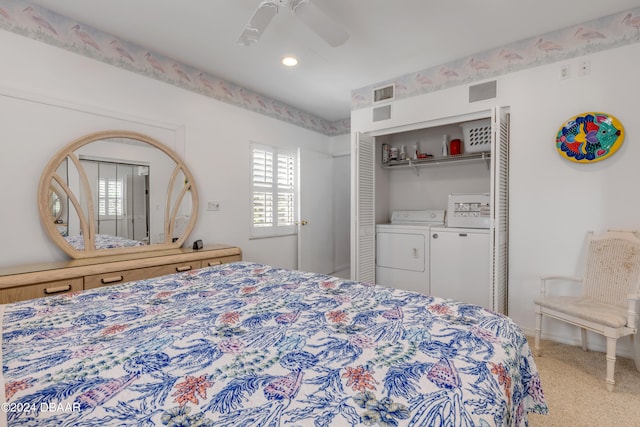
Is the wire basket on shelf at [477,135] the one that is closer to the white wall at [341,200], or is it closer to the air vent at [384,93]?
the air vent at [384,93]

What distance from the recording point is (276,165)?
13.2 ft

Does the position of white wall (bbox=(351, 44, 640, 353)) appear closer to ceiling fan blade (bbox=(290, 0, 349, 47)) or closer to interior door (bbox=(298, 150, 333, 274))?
ceiling fan blade (bbox=(290, 0, 349, 47))

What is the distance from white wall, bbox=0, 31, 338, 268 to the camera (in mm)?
2111

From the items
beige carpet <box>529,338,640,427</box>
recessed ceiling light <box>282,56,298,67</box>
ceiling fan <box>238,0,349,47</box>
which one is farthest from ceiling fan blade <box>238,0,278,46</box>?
beige carpet <box>529,338,640,427</box>

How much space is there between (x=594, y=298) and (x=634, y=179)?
3.06 feet

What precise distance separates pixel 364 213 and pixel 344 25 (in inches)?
75.2

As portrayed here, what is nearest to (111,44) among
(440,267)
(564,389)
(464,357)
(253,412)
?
(253,412)

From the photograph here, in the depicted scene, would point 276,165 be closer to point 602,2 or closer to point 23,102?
point 23,102

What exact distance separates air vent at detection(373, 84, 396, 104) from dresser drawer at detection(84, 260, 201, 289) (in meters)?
2.62

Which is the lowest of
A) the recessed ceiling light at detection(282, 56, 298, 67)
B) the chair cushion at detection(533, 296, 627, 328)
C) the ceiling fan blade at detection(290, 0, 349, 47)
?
the chair cushion at detection(533, 296, 627, 328)

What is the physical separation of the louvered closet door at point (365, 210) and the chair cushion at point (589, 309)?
167cm

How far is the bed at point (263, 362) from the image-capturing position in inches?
27.2

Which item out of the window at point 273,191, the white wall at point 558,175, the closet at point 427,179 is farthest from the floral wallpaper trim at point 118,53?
the white wall at point 558,175

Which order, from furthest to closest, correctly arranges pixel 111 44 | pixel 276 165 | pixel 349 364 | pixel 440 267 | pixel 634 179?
1. pixel 276 165
2. pixel 440 267
3. pixel 111 44
4. pixel 634 179
5. pixel 349 364
